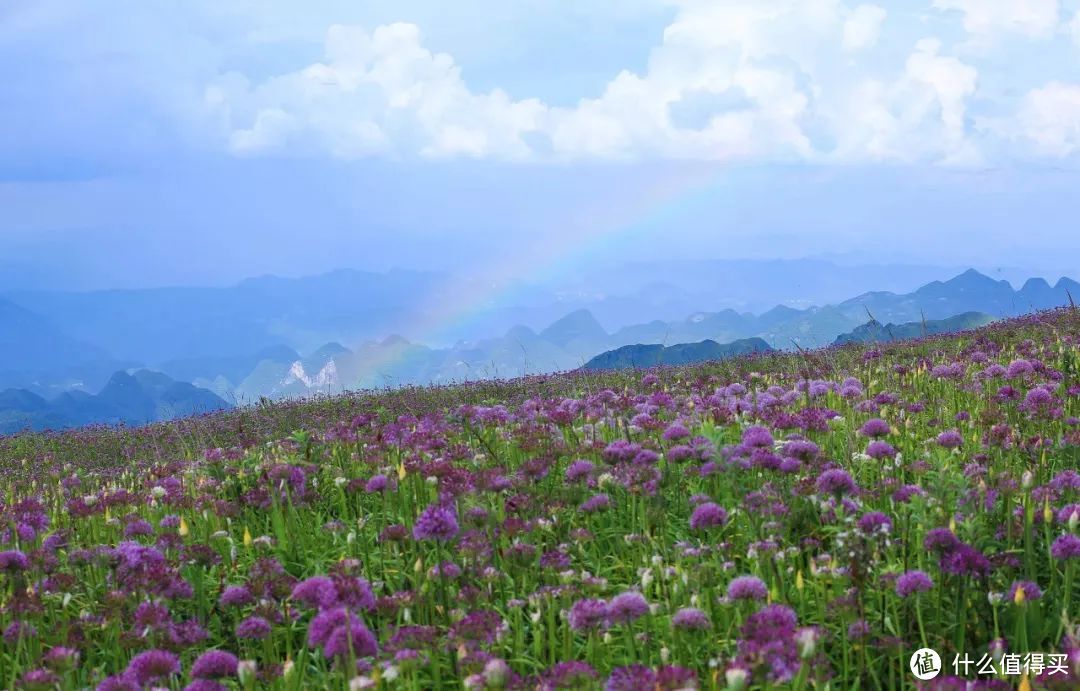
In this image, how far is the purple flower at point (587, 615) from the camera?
3.62m

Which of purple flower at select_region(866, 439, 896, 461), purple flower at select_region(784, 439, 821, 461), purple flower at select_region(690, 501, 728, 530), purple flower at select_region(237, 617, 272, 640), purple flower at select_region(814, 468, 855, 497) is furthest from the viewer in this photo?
purple flower at select_region(866, 439, 896, 461)

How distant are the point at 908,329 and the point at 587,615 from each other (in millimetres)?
36157

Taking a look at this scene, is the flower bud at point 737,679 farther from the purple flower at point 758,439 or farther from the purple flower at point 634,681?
the purple flower at point 758,439

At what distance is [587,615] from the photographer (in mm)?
3635

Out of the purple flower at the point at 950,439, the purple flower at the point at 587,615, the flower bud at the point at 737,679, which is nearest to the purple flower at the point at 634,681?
the flower bud at the point at 737,679

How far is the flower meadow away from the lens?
364 centimetres

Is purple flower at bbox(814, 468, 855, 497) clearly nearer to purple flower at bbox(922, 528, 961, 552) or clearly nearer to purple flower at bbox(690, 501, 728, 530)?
purple flower at bbox(690, 501, 728, 530)

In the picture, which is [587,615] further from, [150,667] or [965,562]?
[150,667]

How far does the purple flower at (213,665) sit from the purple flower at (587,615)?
57.9 inches

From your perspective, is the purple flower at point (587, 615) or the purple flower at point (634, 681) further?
the purple flower at point (587, 615)

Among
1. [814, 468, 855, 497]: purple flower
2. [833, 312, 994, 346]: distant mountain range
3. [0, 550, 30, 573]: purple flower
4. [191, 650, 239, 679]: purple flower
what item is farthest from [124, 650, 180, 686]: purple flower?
[833, 312, 994, 346]: distant mountain range

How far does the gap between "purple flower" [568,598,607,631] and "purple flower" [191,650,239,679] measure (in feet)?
4.82

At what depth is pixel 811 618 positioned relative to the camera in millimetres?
4703

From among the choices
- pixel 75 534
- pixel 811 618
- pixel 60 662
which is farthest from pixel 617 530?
→ pixel 75 534
